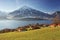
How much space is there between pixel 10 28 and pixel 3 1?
572mm

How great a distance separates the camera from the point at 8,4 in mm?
3246

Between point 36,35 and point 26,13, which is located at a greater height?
point 26,13

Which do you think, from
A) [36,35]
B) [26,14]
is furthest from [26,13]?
[36,35]

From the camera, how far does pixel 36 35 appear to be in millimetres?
3066

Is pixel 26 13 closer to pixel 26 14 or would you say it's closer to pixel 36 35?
pixel 26 14

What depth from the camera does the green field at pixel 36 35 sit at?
9.87 ft

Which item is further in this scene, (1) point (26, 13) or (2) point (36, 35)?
(1) point (26, 13)

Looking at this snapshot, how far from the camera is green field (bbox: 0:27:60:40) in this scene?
3.01m

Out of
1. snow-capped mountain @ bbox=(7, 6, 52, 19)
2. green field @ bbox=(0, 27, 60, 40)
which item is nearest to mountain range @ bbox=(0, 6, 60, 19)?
snow-capped mountain @ bbox=(7, 6, 52, 19)

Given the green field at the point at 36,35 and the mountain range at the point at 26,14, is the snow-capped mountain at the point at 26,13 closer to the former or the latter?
the mountain range at the point at 26,14

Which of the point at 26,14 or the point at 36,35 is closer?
the point at 36,35

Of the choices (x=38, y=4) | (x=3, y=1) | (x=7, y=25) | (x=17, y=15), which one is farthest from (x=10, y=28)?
(x=38, y=4)

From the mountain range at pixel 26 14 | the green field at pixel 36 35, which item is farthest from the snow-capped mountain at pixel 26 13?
the green field at pixel 36 35

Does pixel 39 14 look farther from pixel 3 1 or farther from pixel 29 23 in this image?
pixel 3 1
